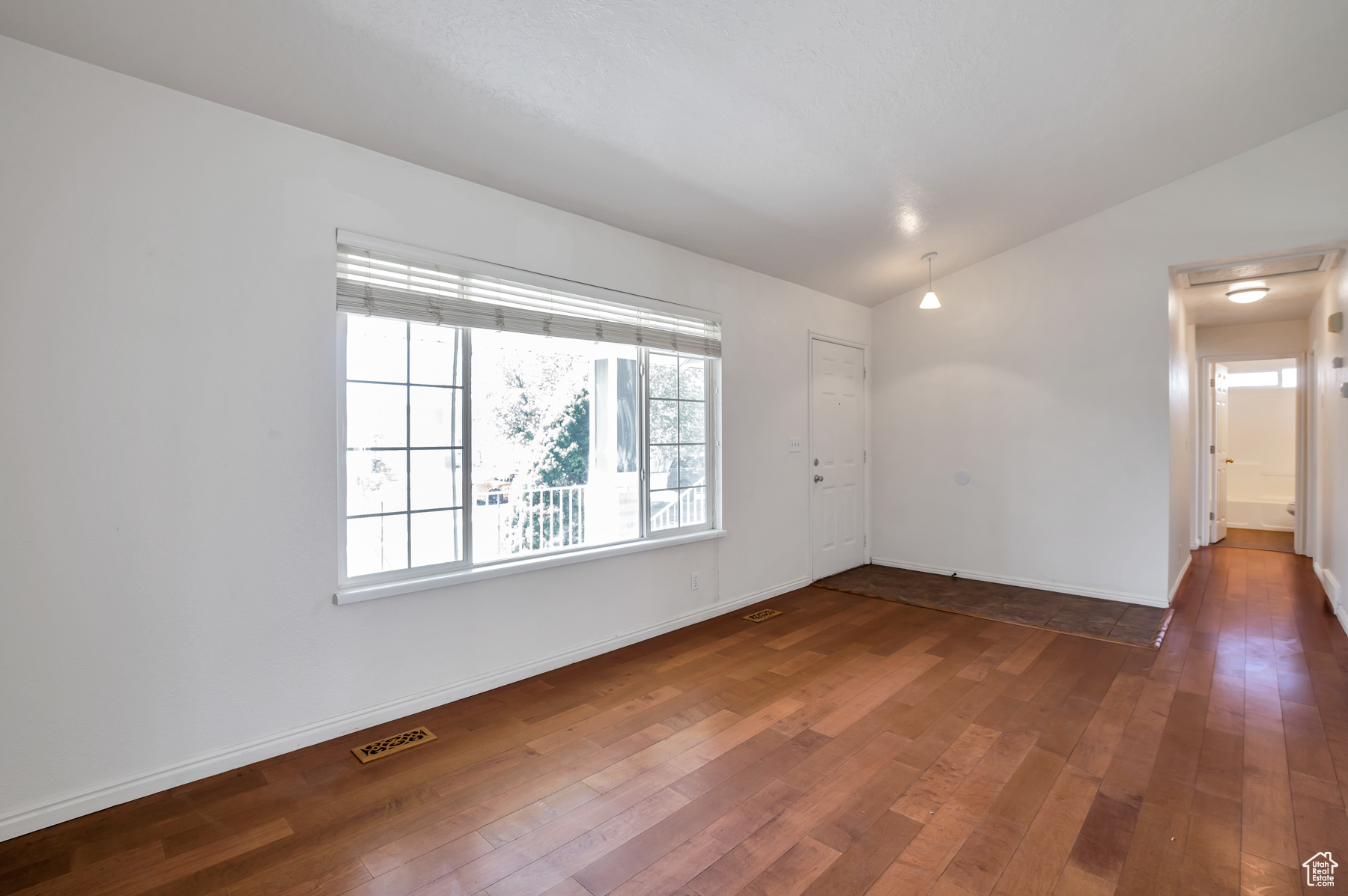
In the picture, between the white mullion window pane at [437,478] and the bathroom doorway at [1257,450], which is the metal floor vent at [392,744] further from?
the bathroom doorway at [1257,450]

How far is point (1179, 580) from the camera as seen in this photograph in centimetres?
542

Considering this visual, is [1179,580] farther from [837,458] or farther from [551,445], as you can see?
[551,445]

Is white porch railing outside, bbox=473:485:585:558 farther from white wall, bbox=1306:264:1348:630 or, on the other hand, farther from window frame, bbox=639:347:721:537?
white wall, bbox=1306:264:1348:630

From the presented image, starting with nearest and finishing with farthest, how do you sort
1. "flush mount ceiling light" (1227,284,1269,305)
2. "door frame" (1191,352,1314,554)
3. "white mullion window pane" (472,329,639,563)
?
"white mullion window pane" (472,329,639,563)
"flush mount ceiling light" (1227,284,1269,305)
"door frame" (1191,352,1314,554)

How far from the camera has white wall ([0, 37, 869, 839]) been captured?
6.95ft

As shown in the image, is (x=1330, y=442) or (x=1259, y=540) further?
(x=1259, y=540)

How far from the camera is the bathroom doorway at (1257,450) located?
8.12m

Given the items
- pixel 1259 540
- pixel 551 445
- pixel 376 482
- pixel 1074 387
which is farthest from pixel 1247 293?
pixel 376 482

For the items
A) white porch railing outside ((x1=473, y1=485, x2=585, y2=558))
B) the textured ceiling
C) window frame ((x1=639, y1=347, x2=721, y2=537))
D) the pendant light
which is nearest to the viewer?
window frame ((x1=639, y1=347, x2=721, y2=537))

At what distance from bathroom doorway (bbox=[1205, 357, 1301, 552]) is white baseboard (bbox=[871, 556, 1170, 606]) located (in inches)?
180

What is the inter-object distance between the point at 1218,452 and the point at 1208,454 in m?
0.83

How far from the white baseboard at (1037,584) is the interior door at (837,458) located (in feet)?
1.34

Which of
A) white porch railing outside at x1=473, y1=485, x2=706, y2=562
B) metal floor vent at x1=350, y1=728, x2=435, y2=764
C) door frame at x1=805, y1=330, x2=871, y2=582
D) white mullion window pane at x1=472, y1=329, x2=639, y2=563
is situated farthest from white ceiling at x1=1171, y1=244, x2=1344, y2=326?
metal floor vent at x1=350, y1=728, x2=435, y2=764

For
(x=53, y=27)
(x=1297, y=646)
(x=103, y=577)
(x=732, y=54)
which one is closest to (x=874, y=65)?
(x=732, y=54)
